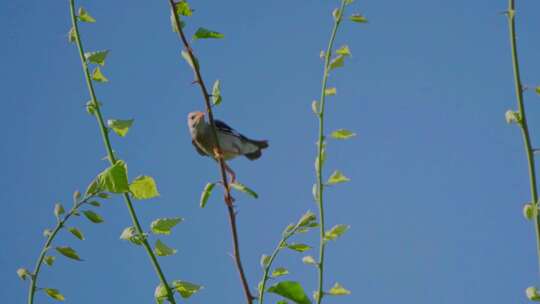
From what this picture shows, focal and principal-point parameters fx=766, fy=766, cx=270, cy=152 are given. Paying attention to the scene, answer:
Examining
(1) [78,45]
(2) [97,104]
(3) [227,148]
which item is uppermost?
(1) [78,45]

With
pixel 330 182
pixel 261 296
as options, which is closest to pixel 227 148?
pixel 330 182

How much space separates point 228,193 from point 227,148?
4.33m

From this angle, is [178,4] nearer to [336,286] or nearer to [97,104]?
[97,104]

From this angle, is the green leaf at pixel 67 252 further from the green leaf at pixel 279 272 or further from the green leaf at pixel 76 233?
the green leaf at pixel 279 272

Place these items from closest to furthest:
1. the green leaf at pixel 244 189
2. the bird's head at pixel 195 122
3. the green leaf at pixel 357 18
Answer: the green leaf at pixel 244 189
the green leaf at pixel 357 18
the bird's head at pixel 195 122

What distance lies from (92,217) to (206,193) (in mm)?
434

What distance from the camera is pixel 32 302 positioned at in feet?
8.03

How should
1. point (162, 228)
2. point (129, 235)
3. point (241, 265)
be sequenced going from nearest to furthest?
point (241, 265) → point (129, 235) → point (162, 228)

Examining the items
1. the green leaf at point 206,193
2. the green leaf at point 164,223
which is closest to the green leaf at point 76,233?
the green leaf at point 164,223

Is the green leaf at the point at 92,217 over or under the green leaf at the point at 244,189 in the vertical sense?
over

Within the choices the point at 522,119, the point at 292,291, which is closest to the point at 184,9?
the point at 292,291

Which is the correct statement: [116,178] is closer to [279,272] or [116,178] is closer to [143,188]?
[143,188]

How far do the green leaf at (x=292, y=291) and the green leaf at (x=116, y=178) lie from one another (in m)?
0.67

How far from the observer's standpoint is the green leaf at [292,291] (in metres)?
2.66
